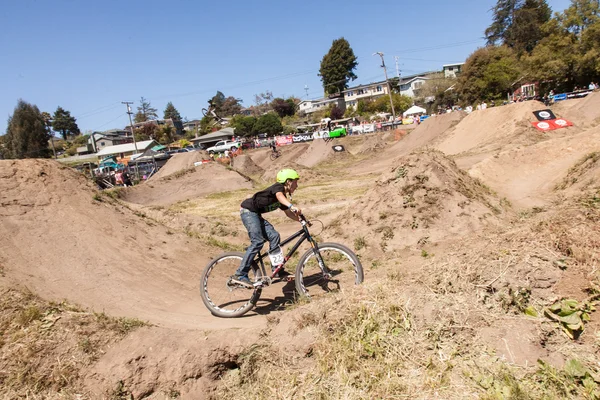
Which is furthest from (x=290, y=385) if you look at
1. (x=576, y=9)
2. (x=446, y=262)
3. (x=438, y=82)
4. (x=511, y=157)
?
(x=438, y=82)

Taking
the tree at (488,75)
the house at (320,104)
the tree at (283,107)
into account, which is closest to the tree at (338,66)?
the house at (320,104)

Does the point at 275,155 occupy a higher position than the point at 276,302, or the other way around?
the point at 275,155

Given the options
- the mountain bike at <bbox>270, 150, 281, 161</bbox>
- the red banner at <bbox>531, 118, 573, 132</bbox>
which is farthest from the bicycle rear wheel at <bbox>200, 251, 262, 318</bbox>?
the mountain bike at <bbox>270, 150, 281, 161</bbox>

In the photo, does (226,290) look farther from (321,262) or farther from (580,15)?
(580,15)

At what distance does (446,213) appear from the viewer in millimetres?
9438

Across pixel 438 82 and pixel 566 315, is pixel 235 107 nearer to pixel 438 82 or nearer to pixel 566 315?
pixel 438 82

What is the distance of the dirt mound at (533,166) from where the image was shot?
570 inches

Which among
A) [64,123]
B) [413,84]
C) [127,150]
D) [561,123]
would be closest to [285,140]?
[561,123]

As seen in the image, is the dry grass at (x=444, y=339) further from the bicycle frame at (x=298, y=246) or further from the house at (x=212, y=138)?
the house at (x=212, y=138)

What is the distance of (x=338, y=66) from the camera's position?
375ft

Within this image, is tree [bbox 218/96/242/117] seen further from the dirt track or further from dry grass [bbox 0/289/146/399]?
dry grass [bbox 0/289/146/399]

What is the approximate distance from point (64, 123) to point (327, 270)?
156 metres

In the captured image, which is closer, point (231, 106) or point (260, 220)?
point (260, 220)

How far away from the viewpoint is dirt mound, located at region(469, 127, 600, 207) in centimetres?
1448
